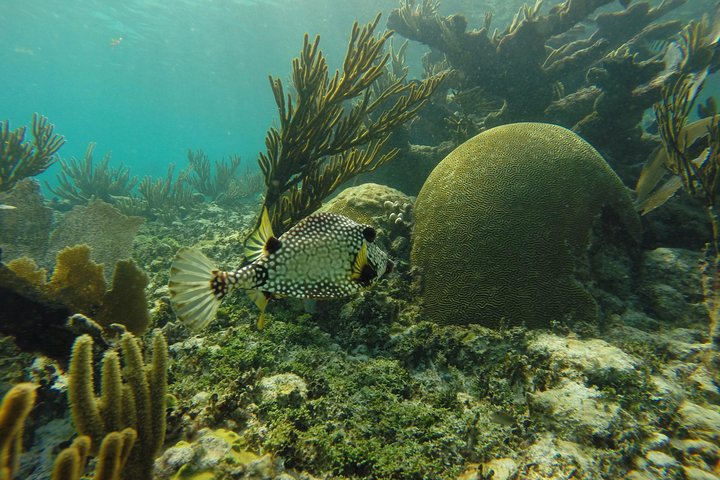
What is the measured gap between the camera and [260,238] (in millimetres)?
2305

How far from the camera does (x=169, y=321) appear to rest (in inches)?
143

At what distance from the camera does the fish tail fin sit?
6.70 feet

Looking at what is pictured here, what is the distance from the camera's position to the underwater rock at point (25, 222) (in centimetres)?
607

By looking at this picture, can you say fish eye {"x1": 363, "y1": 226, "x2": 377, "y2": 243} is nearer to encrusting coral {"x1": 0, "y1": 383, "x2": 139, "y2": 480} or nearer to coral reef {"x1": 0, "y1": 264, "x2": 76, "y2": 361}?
encrusting coral {"x1": 0, "y1": 383, "x2": 139, "y2": 480}

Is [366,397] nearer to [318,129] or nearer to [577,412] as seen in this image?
[577,412]

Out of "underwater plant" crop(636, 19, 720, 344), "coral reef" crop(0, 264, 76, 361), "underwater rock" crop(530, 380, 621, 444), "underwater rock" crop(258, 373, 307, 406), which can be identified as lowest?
"underwater rock" crop(530, 380, 621, 444)

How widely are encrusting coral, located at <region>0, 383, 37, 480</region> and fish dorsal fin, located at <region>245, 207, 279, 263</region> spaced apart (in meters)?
1.24

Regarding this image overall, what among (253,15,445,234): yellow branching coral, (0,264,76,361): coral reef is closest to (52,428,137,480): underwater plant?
(0,264,76,361): coral reef

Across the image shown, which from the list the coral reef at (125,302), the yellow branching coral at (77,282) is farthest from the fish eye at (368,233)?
the yellow branching coral at (77,282)

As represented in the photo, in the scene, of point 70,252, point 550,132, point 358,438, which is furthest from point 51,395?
point 550,132

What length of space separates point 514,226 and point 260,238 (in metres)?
2.89

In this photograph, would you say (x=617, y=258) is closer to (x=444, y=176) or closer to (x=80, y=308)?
(x=444, y=176)

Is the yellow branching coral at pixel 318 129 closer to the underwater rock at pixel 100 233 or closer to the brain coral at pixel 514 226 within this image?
the brain coral at pixel 514 226

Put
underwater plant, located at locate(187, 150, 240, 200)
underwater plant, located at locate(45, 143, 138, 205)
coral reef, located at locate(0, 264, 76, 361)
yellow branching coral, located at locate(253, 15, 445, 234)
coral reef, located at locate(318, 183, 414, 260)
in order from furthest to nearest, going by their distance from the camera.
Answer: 1. underwater plant, located at locate(187, 150, 240, 200)
2. underwater plant, located at locate(45, 143, 138, 205)
3. coral reef, located at locate(318, 183, 414, 260)
4. yellow branching coral, located at locate(253, 15, 445, 234)
5. coral reef, located at locate(0, 264, 76, 361)
